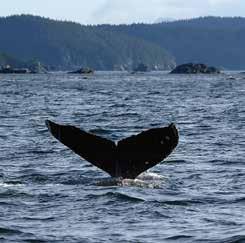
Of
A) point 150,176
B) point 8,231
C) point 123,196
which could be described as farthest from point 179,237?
point 150,176

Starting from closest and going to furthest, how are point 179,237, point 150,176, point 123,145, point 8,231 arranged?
1. point 179,237
2. point 8,231
3. point 123,145
4. point 150,176

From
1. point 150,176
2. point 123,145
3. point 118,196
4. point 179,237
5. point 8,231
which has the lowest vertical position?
point 179,237

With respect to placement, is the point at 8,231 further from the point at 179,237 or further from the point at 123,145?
the point at 123,145

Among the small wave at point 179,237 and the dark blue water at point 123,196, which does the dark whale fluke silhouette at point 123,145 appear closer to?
the dark blue water at point 123,196

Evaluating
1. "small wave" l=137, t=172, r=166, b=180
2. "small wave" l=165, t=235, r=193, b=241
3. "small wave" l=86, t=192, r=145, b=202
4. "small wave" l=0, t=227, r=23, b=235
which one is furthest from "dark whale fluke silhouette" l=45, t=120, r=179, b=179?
"small wave" l=165, t=235, r=193, b=241

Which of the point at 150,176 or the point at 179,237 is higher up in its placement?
the point at 150,176

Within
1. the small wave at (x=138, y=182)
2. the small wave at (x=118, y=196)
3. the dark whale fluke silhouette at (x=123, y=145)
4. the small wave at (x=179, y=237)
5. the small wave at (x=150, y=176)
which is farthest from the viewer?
the small wave at (x=150, y=176)

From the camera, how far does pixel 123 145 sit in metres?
16.7

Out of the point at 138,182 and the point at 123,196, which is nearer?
the point at 123,196

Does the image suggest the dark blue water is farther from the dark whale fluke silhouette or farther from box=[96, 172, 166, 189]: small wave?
the dark whale fluke silhouette

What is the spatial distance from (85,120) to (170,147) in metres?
23.6

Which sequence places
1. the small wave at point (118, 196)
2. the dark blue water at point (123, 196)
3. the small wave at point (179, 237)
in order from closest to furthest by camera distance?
the small wave at point (179, 237) → the dark blue water at point (123, 196) → the small wave at point (118, 196)

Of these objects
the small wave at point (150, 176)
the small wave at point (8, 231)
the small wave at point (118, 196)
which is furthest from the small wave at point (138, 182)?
the small wave at point (8, 231)

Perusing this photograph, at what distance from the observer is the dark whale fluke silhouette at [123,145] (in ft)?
54.2
